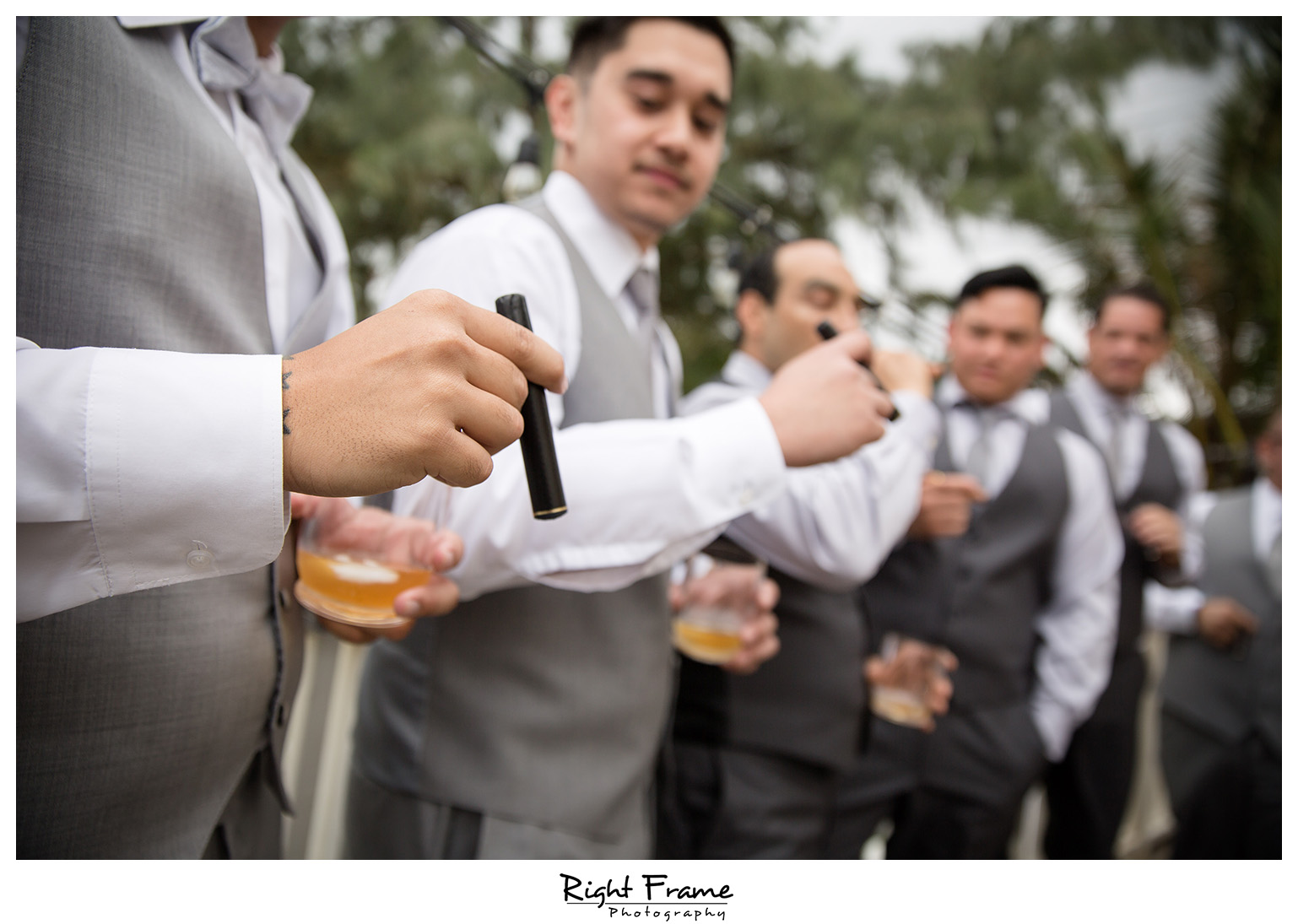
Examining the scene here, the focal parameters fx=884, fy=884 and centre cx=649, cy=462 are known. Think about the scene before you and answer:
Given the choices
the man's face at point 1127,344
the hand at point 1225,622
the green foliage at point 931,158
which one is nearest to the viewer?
the hand at point 1225,622

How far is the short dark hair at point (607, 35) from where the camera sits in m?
1.37

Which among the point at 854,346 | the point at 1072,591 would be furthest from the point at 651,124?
the point at 1072,591

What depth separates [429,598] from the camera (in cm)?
98

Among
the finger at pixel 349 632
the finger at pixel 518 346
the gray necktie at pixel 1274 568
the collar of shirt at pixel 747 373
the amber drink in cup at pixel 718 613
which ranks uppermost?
the collar of shirt at pixel 747 373

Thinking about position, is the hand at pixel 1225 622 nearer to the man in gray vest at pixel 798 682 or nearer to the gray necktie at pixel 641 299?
the man in gray vest at pixel 798 682

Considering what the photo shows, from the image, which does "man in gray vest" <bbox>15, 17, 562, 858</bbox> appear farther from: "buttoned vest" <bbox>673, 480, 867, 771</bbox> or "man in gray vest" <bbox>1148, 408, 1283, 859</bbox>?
"man in gray vest" <bbox>1148, 408, 1283, 859</bbox>

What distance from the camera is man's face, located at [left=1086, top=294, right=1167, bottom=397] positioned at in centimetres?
319

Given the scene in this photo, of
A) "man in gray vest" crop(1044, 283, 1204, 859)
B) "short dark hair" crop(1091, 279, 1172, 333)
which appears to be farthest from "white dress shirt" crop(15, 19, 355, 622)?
"short dark hair" crop(1091, 279, 1172, 333)

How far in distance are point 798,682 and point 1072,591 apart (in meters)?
1.34

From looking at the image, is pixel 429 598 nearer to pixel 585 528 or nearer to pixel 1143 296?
pixel 585 528

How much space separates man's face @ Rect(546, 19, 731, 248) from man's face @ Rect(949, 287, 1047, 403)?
1.59 m

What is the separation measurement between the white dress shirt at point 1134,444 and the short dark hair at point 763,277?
1517 mm

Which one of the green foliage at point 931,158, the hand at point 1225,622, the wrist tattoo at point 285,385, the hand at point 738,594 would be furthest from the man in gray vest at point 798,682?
the green foliage at point 931,158

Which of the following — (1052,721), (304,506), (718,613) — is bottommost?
(1052,721)
